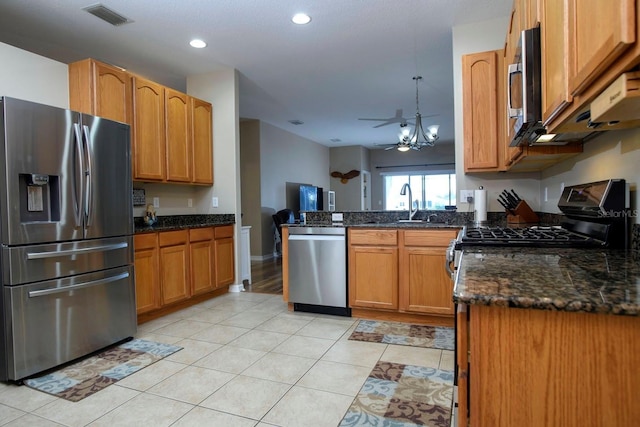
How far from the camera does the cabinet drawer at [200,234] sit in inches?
153

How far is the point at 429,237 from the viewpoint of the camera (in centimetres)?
311

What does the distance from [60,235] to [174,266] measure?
53.4 inches

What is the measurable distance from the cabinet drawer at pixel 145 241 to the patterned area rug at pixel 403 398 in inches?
87.1

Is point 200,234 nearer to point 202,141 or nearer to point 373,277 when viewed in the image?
point 202,141

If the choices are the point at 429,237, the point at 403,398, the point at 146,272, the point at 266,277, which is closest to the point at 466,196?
the point at 429,237

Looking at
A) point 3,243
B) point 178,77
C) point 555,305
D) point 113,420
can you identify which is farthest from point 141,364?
point 178,77

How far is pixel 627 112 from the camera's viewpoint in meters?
0.96

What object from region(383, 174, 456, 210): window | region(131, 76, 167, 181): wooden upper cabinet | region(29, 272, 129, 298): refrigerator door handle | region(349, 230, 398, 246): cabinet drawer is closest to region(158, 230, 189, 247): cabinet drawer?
region(131, 76, 167, 181): wooden upper cabinet

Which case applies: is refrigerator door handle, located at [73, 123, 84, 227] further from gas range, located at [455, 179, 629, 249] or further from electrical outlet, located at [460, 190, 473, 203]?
electrical outlet, located at [460, 190, 473, 203]

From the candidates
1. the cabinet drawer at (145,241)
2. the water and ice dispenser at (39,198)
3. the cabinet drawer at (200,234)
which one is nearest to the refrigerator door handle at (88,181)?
the water and ice dispenser at (39,198)

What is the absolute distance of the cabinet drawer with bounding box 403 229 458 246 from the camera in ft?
10.0

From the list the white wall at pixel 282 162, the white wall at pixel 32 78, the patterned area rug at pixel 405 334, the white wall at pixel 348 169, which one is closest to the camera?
the patterned area rug at pixel 405 334

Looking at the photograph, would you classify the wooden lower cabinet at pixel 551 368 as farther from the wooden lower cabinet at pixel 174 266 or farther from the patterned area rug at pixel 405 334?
the wooden lower cabinet at pixel 174 266

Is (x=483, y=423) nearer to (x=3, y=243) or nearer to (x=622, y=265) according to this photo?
(x=622, y=265)
